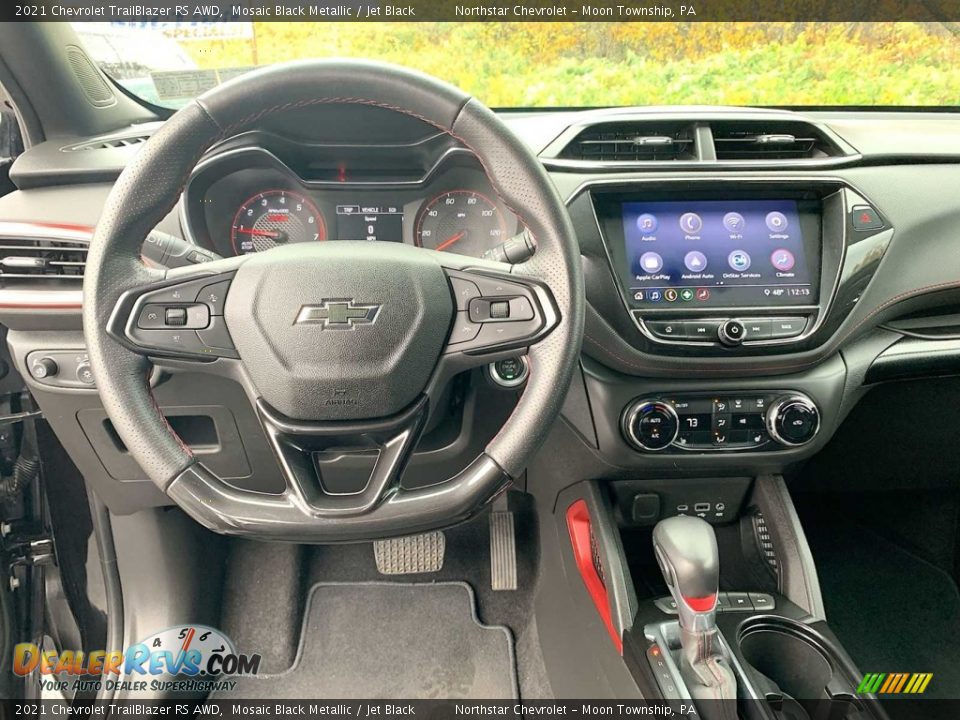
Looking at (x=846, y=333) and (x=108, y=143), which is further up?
(x=108, y=143)

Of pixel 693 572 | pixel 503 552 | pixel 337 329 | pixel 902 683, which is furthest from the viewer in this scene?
pixel 503 552

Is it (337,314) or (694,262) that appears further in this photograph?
(694,262)

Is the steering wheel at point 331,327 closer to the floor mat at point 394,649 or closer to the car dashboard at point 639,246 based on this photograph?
the car dashboard at point 639,246

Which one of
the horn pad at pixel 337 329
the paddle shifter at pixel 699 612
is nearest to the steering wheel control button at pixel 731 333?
the paddle shifter at pixel 699 612

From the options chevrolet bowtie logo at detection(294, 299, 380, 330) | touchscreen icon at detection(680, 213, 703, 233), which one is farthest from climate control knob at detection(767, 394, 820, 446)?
chevrolet bowtie logo at detection(294, 299, 380, 330)

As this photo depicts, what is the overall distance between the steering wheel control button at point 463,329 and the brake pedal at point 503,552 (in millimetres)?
1030

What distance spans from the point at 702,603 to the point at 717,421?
369 mm

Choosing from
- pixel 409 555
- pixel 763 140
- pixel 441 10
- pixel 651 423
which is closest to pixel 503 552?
pixel 409 555

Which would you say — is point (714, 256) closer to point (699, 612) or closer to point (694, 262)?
point (694, 262)

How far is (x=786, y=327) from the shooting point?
1.27m

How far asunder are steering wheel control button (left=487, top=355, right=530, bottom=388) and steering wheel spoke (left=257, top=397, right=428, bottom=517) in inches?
11.0

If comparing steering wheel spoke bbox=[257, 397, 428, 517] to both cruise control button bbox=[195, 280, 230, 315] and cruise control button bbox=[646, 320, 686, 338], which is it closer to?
cruise control button bbox=[195, 280, 230, 315]

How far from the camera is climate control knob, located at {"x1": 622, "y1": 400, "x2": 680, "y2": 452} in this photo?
1.31 metres

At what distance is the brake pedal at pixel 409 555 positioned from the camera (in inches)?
74.2
